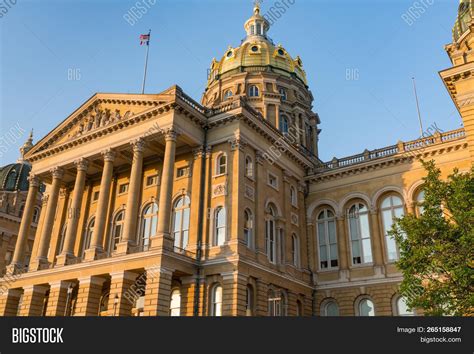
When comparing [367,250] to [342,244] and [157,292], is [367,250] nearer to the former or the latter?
[342,244]

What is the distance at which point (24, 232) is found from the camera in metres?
34.4

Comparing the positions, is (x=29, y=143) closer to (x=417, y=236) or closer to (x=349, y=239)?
(x=349, y=239)

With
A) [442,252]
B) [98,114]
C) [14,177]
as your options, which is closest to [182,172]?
[98,114]

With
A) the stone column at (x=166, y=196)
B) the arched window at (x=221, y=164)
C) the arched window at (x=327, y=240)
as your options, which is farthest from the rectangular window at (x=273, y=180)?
the stone column at (x=166, y=196)

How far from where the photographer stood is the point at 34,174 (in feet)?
118

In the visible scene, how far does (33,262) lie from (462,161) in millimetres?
30603

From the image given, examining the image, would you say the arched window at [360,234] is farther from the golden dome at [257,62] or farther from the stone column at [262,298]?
the golden dome at [257,62]

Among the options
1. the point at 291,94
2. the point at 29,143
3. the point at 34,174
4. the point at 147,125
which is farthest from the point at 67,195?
the point at 29,143

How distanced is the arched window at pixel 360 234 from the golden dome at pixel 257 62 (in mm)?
24741

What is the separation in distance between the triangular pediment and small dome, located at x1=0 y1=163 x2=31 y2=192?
28205 millimetres

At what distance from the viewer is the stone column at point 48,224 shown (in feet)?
102

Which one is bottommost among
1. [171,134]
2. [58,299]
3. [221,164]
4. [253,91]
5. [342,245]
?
[58,299]

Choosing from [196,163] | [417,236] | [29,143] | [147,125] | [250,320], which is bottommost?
[250,320]

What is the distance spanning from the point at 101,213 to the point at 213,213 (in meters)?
7.50
